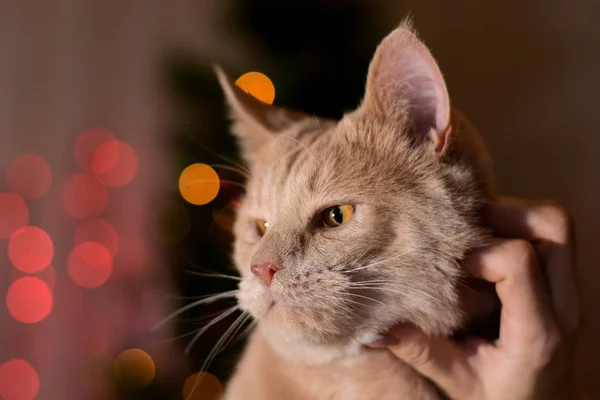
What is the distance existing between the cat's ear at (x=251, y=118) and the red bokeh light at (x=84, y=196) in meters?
1.51

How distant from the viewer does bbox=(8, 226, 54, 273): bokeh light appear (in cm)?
205

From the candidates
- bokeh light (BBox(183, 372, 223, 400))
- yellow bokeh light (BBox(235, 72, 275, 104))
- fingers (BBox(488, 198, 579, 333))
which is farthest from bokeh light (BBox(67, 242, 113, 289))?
fingers (BBox(488, 198, 579, 333))

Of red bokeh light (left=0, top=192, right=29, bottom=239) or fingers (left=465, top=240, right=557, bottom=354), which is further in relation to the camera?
red bokeh light (left=0, top=192, right=29, bottom=239)

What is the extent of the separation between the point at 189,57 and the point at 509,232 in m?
1.08

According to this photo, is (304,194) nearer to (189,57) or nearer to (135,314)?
(189,57)

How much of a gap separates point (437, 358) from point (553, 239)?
243 mm

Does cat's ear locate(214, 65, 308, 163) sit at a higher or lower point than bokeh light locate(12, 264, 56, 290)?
higher

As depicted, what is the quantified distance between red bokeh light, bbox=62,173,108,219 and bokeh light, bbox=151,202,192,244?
101 centimetres

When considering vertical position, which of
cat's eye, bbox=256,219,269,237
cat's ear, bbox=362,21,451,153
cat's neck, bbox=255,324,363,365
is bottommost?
cat's neck, bbox=255,324,363,365

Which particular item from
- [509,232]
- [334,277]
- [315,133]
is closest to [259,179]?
[315,133]

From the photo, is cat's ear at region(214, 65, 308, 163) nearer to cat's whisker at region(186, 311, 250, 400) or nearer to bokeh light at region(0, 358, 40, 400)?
cat's whisker at region(186, 311, 250, 400)

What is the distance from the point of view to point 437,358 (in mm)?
712

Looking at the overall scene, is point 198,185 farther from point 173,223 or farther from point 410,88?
point 410,88

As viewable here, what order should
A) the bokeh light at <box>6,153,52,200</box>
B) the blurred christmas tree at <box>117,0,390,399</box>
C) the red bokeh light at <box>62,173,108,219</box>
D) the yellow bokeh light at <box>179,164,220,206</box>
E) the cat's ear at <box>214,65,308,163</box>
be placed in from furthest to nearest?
the red bokeh light at <box>62,173,108,219</box>, the bokeh light at <box>6,153,52,200</box>, the blurred christmas tree at <box>117,0,390,399</box>, the yellow bokeh light at <box>179,164,220,206</box>, the cat's ear at <box>214,65,308,163</box>
